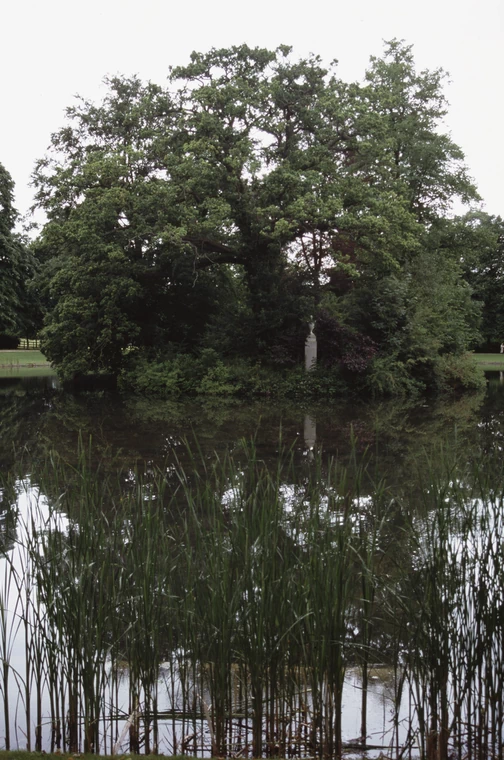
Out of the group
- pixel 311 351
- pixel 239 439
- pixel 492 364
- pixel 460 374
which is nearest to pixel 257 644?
pixel 239 439

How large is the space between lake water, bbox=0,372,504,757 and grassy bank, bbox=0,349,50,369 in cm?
1816

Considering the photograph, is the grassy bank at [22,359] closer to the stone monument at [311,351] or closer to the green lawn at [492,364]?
the stone monument at [311,351]

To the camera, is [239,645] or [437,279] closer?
[239,645]

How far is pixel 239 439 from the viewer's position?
9016 mm

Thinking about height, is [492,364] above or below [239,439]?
above

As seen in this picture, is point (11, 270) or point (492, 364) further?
point (492, 364)

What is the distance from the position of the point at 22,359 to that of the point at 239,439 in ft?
114

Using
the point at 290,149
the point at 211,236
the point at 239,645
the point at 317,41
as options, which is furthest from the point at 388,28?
the point at 239,645

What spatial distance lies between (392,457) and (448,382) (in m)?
14.3

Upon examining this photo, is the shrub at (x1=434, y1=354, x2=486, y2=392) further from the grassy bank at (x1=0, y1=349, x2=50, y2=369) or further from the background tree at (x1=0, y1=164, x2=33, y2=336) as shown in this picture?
the grassy bank at (x1=0, y1=349, x2=50, y2=369)

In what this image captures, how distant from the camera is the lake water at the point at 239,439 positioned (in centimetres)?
397

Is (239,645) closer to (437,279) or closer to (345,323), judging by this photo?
(345,323)

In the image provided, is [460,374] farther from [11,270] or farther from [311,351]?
[11,270]

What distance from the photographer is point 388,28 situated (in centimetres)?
2877
